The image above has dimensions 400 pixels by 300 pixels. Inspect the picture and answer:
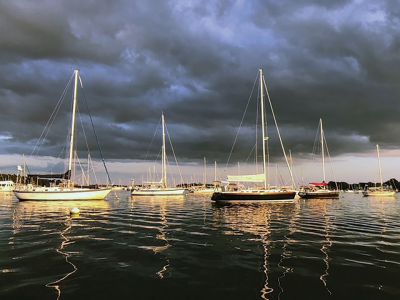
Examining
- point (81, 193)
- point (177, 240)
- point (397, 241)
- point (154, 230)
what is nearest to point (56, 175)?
point (81, 193)

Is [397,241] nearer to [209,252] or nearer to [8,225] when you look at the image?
[209,252]

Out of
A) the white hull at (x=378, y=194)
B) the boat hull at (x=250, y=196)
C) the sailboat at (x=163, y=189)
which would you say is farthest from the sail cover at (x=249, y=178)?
the white hull at (x=378, y=194)

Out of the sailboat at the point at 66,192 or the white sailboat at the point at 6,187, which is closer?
the sailboat at the point at 66,192

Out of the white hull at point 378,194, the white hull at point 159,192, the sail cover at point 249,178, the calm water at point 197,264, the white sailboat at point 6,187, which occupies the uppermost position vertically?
the white sailboat at point 6,187

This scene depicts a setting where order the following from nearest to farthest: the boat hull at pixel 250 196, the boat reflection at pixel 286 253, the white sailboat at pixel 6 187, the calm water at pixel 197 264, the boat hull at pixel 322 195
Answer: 1. the calm water at pixel 197 264
2. the boat reflection at pixel 286 253
3. the boat hull at pixel 250 196
4. the boat hull at pixel 322 195
5. the white sailboat at pixel 6 187

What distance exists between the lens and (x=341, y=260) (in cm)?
1555

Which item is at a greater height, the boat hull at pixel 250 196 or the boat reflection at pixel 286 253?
the boat hull at pixel 250 196

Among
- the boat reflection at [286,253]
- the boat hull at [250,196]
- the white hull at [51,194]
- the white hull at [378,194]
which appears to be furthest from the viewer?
the white hull at [378,194]

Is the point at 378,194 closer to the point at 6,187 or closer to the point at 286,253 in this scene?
the point at 286,253

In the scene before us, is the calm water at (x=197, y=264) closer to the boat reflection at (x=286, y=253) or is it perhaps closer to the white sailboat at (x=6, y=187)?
the boat reflection at (x=286, y=253)

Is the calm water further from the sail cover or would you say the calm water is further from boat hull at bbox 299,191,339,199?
boat hull at bbox 299,191,339,199

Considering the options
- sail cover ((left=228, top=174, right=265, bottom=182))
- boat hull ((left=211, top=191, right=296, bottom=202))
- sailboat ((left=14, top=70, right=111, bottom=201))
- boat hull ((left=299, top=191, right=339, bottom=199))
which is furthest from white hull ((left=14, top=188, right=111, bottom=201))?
boat hull ((left=299, top=191, right=339, bottom=199))

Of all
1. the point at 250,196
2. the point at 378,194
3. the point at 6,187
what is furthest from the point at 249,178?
the point at 6,187

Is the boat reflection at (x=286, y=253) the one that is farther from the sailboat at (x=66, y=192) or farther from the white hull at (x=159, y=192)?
the white hull at (x=159, y=192)
